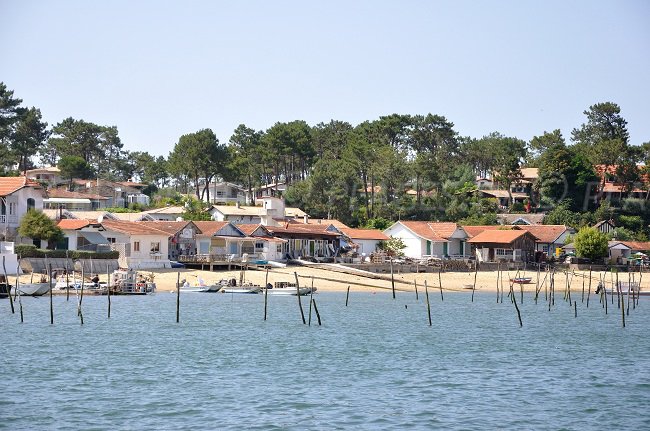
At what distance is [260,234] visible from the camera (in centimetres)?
8931

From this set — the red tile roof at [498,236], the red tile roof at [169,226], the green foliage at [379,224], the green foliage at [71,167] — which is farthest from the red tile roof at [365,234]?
the green foliage at [71,167]

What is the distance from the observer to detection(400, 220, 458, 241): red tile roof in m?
99.2

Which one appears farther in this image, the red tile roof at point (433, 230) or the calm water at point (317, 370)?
the red tile roof at point (433, 230)

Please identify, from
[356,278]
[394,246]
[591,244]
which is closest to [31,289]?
[356,278]

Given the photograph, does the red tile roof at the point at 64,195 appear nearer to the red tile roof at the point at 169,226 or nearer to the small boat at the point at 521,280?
the red tile roof at the point at 169,226

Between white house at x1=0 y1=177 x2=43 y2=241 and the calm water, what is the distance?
15608 millimetres

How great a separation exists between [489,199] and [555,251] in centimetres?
2136

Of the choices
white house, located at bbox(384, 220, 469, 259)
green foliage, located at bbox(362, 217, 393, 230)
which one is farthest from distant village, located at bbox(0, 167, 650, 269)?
green foliage, located at bbox(362, 217, 393, 230)

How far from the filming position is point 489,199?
124 m

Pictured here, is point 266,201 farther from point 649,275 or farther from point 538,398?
point 538,398

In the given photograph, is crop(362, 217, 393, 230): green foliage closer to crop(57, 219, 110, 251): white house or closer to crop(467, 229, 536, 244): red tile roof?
crop(467, 229, 536, 244): red tile roof

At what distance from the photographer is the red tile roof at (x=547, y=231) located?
4045 inches

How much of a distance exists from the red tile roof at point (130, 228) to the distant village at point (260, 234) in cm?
10

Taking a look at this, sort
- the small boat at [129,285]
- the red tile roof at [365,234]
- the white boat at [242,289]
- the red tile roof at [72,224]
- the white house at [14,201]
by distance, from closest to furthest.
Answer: the small boat at [129,285] < the white boat at [242,289] < the white house at [14,201] < the red tile roof at [72,224] < the red tile roof at [365,234]
